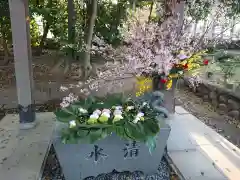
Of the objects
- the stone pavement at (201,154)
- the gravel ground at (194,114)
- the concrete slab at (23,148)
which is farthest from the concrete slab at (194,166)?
the concrete slab at (23,148)

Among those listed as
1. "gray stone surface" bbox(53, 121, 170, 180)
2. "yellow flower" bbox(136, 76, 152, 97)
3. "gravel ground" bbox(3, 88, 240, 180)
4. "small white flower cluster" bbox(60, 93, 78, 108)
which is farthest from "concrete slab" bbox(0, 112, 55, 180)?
"yellow flower" bbox(136, 76, 152, 97)

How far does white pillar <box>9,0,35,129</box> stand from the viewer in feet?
8.17

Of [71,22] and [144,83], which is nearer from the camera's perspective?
[144,83]

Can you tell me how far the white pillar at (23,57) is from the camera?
8.17ft

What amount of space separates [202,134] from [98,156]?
4.99ft

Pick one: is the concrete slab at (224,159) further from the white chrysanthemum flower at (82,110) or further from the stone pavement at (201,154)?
the white chrysanthemum flower at (82,110)

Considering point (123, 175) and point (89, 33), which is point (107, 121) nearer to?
point (123, 175)

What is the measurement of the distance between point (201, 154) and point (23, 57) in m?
2.16

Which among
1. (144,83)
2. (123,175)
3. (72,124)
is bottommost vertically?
(123,175)

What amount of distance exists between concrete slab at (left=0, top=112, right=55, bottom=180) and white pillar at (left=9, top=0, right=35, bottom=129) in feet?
0.54

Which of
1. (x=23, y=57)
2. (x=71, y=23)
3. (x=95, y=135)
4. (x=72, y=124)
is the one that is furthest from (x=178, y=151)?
(x=71, y=23)

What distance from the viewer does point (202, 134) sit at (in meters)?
2.85

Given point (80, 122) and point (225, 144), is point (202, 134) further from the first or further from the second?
point (80, 122)

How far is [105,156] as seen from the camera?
189 cm
